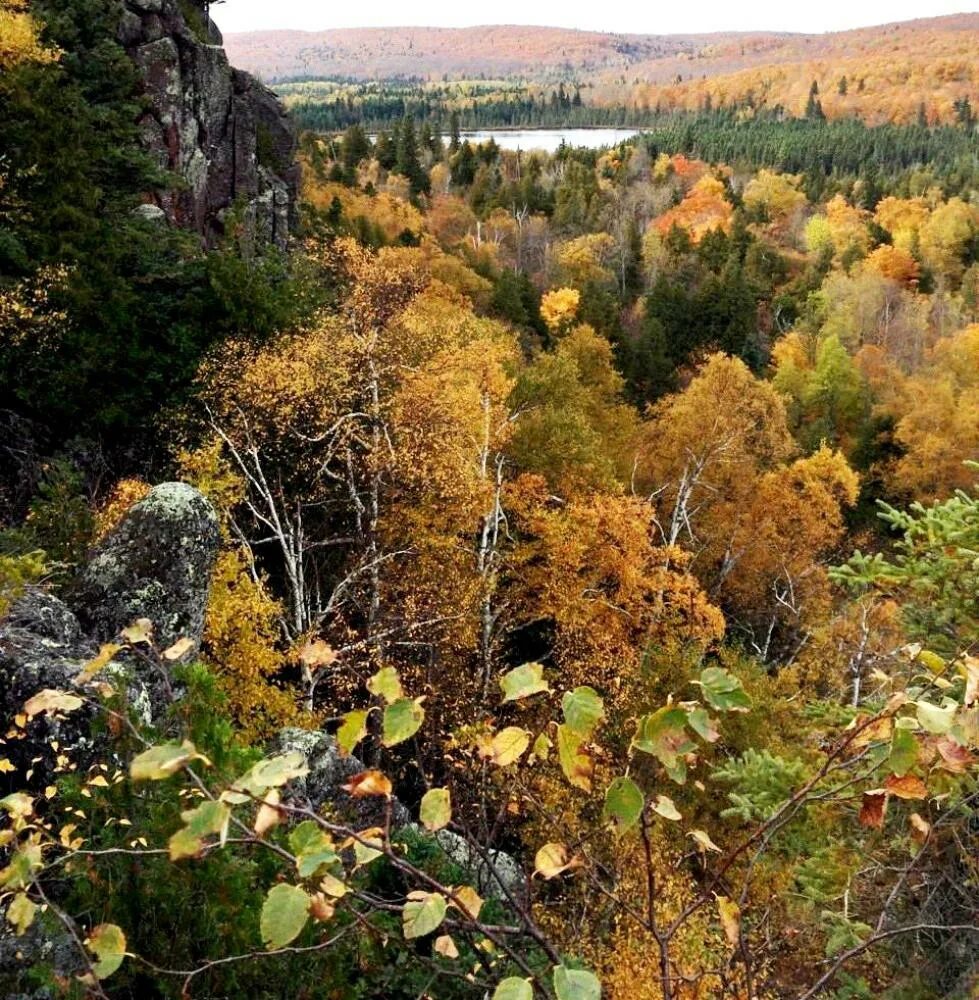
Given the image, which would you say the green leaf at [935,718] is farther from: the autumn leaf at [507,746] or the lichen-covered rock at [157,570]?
the lichen-covered rock at [157,570]

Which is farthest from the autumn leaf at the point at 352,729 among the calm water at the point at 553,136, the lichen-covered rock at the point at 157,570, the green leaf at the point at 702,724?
the calm water at the point at 553,136

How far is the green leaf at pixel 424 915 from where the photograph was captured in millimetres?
1749

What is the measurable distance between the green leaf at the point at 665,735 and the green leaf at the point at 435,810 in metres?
0.49

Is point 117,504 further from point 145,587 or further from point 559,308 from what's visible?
point 559,308

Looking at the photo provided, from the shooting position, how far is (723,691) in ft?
6.46

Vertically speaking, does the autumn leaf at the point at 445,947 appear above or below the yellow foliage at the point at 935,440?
above

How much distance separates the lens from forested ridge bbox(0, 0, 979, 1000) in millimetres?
2301

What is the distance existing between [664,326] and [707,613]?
82.9 feet

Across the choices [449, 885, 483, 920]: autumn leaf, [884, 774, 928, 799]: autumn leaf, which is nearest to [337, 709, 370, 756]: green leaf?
[449, 885, 483, 920]: autumn leaf

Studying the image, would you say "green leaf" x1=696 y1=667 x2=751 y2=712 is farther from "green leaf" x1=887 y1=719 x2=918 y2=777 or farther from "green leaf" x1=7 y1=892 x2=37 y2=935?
"green leaf" x1=7 y1=892 x2=37 y2=935

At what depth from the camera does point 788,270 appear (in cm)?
7238

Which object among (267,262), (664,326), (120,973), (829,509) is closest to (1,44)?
(267,262)

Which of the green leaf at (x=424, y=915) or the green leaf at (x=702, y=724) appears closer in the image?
the green leaf at (x=424, y=915)

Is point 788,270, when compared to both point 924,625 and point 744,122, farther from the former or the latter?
point 744,122
